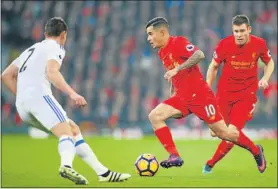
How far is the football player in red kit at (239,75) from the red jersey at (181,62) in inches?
31.4

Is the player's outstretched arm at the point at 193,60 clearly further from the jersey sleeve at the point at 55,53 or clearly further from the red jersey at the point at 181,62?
the jersey sleeve at the point at 55,53

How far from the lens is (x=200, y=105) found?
9.42 metres

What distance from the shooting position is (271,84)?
82.2ft

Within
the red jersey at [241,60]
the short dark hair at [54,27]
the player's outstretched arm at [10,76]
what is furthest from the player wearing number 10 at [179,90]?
the player's outstretched arm at [10,76]

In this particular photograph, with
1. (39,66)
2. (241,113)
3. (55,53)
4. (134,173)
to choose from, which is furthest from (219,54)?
(39,66)

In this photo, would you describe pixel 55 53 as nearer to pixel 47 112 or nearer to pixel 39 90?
pixel 39 90

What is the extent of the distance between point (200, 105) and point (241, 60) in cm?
121

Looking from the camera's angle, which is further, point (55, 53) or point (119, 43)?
point (119, 43)

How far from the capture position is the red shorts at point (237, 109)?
1012cm

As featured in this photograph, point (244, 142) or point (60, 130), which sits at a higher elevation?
point (60, 130)

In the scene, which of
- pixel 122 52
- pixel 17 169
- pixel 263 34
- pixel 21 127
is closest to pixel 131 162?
pixel 17 169

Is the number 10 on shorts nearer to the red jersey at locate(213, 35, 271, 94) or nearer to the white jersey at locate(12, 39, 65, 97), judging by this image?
the red jersey at locate(213, 35, 271, 94)

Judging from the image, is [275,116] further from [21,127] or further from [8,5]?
[8,5]

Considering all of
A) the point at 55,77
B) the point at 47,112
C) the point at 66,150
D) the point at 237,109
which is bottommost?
the point at 66,150
